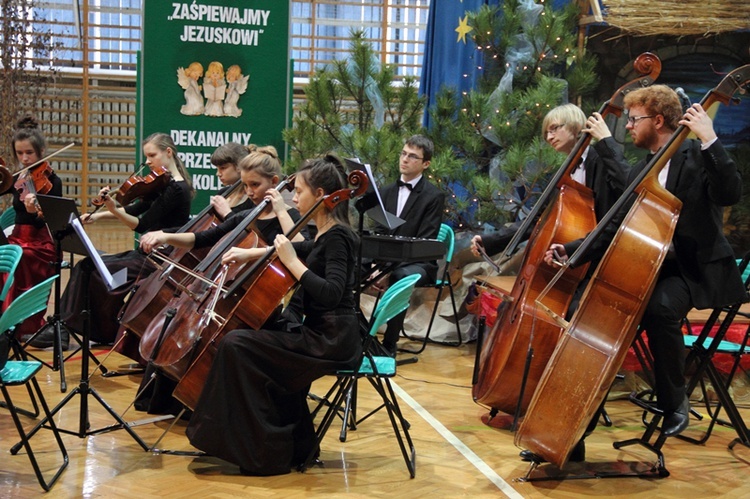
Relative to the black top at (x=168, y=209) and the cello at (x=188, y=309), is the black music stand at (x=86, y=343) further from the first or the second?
the black top at (x=168, y=209)

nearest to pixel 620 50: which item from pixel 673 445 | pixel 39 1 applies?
pixel 673 445

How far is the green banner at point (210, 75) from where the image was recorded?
610 cm

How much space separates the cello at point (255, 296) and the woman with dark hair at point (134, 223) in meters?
1.54

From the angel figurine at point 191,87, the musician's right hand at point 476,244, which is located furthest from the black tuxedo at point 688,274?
the angel figurine at point 191,87

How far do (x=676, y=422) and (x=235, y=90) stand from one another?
4.17 metres

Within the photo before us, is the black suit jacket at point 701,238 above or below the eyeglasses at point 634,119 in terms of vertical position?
below

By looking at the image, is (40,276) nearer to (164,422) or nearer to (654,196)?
(164,422)

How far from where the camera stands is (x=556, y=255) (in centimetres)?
328

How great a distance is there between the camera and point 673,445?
359cm

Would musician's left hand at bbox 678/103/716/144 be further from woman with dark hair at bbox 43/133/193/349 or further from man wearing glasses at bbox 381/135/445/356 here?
→ woman with dark hair at bbox 43/133/193/349

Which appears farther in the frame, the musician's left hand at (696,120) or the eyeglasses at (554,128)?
the eyeglasses at (554,128)

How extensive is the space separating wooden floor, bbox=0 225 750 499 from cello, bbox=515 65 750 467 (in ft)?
0.92

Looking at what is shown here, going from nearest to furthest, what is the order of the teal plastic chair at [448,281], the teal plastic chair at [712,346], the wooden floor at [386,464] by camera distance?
the wooden floor at [386,464] < the teal plastic chair at [712,346] < the teal plastic chair at [448,281]

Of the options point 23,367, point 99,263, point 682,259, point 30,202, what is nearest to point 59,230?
point 99,263
